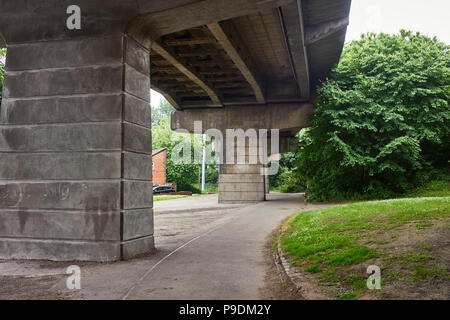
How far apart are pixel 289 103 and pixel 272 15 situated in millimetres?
10999

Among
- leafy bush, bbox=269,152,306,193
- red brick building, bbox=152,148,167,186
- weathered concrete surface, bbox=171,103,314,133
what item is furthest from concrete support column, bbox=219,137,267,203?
red brick building, bbox=152,148,167,186

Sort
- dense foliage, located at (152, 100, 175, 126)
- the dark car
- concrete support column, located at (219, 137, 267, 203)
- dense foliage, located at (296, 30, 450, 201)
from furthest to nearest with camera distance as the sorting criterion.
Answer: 1. dense foliage, located at (152, 100, 175, 126)
2. the dark car
3. concrete support column, located at (219, 137, 267, 203)
4. dense foliage, located at (296, 30, 450, 201)

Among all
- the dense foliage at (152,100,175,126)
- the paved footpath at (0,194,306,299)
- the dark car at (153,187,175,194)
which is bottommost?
the dark car at (153,187,175,194)

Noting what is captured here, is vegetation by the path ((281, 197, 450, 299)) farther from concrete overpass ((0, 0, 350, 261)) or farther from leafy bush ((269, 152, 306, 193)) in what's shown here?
leafy bush ((269, 152, 306, 193))

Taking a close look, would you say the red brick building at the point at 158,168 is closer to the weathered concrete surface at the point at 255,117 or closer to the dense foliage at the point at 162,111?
the weathered concrete surface at the point at 255,117

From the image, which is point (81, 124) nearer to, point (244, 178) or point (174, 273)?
point (174, 273)

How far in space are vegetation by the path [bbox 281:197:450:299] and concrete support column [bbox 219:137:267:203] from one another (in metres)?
14.8

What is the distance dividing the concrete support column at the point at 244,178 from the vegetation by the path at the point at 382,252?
1484cm

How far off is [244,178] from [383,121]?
935 centimetres

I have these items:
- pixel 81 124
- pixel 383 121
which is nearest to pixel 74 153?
pixel 81 124

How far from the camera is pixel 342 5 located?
47.3 feet

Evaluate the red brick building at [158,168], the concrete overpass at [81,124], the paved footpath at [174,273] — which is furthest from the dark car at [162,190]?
the concrete overpass at [81,124]

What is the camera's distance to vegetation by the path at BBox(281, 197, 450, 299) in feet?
15.5
